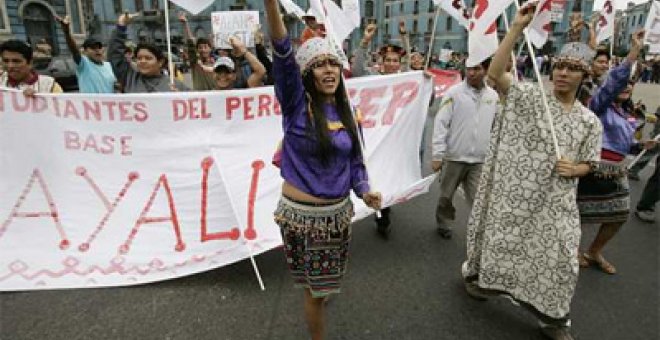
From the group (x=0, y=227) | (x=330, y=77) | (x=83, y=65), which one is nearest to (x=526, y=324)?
(x=330, y=77)

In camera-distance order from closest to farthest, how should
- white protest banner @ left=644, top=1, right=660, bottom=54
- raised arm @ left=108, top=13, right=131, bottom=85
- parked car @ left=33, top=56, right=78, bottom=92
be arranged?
raised arm @ left=108, top=13, right=131, bottom=85
white protest banner @ left=644, top=1, right=660, bottom=54
parked car @ left=33, top=56, right=78, bottom=92

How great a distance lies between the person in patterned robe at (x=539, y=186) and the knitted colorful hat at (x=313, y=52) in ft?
3.09

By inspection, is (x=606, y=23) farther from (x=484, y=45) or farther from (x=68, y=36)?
(x=68, y=36)

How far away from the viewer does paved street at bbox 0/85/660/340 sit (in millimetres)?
2613

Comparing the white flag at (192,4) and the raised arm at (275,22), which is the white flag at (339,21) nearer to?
the white flag at (192,4)

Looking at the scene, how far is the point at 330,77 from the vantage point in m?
2.00

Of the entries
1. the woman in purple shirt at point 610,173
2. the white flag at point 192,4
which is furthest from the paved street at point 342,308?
the white flag at point 192,4

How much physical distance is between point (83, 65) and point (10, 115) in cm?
190

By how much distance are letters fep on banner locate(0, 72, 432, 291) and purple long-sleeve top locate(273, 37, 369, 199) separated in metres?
1.11

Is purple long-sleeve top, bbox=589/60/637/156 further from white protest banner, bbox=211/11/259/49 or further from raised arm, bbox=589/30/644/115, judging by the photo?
white protest banner, bbox=211/11/259/49

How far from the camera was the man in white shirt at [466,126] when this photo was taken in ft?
11.7

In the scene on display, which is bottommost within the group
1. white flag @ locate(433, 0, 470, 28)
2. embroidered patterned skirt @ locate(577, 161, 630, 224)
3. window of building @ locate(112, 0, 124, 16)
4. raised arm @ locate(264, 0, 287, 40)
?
embroidered patterned skirt @ locate(577, 161, 630, 224)

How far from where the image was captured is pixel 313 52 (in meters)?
1.98

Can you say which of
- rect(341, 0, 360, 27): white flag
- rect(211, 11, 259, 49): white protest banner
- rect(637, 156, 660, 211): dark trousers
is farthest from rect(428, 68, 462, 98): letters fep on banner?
rect(341, 0, 360, 27): white flag
